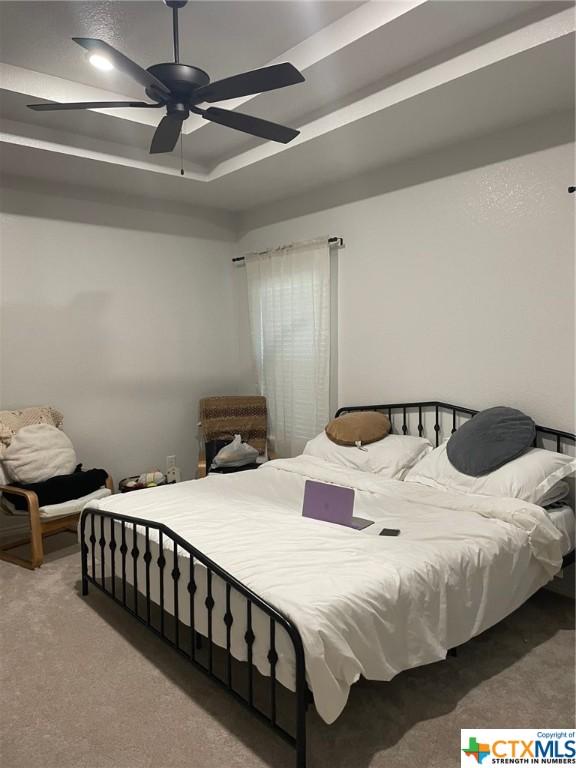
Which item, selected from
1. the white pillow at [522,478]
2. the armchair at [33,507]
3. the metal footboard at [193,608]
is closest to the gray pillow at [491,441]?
the white pillow at [522,478]

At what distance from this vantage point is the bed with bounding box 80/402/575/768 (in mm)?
1831

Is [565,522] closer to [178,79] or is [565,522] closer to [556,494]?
[556,494]

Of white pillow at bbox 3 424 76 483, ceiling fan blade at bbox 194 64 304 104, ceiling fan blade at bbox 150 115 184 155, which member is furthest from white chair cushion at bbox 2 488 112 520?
ceiling fan blade at bbox 194 64 304 104

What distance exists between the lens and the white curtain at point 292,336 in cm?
449

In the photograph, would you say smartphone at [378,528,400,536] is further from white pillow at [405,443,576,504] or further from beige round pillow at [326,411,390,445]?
beige round pillow at [326,411,390,445]

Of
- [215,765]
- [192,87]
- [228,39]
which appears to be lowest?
[215,765]

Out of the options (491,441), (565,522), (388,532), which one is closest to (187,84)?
(388,532)

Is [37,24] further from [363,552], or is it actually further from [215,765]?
[215,765]

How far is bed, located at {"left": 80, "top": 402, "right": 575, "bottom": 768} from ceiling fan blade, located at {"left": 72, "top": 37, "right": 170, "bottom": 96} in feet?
5.94

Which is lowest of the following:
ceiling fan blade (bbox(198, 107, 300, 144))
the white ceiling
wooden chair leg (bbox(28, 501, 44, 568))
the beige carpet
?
the beige carpet

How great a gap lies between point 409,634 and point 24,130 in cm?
364

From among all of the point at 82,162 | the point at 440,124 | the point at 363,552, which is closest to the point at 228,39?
the point at 440,124

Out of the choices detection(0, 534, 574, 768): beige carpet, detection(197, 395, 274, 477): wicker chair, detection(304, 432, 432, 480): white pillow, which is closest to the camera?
detection(0, 534, 574, 768): beige carpet

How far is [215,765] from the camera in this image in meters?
1.89
